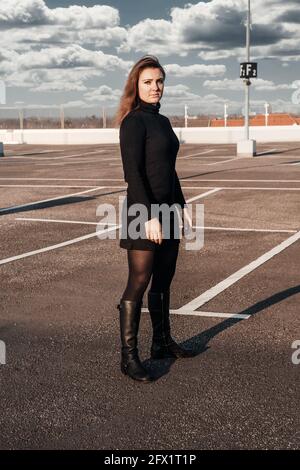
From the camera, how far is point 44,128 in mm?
43875

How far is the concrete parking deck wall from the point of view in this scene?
1432 inches

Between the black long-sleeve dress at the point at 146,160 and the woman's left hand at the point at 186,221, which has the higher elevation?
the black long-sleeve dress at the point at 146,160

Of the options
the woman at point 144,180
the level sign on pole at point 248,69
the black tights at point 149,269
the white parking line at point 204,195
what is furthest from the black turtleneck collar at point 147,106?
the level sign on pole at point 248,69

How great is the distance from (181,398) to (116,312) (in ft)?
5.92

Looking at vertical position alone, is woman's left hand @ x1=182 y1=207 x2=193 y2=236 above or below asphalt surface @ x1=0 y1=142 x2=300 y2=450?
above

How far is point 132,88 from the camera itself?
159 inches

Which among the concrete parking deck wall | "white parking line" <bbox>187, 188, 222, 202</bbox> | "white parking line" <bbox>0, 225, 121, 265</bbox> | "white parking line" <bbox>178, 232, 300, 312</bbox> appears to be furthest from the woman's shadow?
the concrete parking deck wall

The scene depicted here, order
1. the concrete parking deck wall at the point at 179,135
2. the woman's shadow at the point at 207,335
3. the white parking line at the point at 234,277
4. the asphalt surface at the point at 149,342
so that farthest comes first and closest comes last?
the concrete parking deck wall at the point at 179,135, the white parking line at the point at 234,277, the woman's shadow at the point at 207,335, the asphalt surface at the point at 149,342

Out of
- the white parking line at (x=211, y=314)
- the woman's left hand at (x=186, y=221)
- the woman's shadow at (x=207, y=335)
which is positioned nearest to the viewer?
the woman's shadow at (x=207, y=335)

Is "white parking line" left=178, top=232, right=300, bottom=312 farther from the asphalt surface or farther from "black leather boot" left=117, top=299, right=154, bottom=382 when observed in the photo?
"black leather boot" left=117, top=299, right=154, bottom=382

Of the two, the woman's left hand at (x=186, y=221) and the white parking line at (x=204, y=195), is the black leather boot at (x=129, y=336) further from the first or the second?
the white parking line at (x=204, y=195)

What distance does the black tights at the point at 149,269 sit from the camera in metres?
4.02
